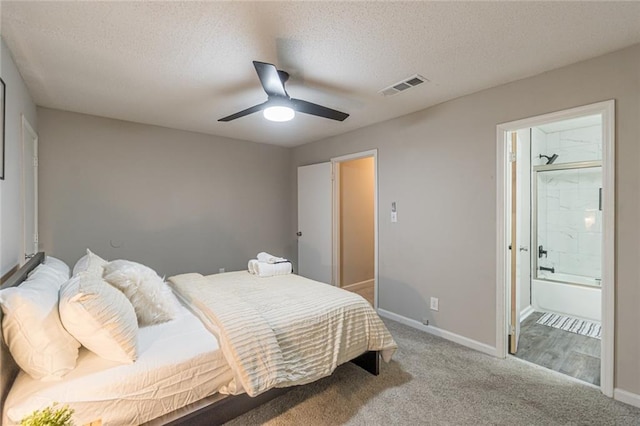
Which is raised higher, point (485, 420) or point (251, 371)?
point (251, 371)

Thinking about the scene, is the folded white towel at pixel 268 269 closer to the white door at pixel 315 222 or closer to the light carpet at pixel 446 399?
the light carpet at pixel 446 399

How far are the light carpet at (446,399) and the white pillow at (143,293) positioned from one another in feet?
2.71

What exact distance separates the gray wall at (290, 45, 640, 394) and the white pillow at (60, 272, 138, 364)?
2.72 m

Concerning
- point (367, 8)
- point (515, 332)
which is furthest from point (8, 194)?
point (515, 332)

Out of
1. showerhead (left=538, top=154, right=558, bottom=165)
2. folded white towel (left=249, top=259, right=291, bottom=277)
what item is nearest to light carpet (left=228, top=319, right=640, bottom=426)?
folded white towel (left=249, top=259, right=291, bottom=277)

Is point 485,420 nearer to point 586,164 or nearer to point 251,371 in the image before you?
point 251,371

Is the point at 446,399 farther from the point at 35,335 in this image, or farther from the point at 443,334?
the point at 35,335

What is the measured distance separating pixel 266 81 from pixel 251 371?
1781mm

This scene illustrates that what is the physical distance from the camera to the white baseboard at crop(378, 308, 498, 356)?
2656mm

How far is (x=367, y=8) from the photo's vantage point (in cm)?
154

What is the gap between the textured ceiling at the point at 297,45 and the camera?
1561 mm

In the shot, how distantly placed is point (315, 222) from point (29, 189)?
326 cm

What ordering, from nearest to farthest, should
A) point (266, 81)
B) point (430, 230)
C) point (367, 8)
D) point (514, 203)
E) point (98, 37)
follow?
1. point (367, 8)
2. point (98, 37)
3. point (266, 81)
4. point (514, 203)
5. point (430, 230)

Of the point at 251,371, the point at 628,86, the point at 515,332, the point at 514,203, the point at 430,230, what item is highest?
the point at 628,86
